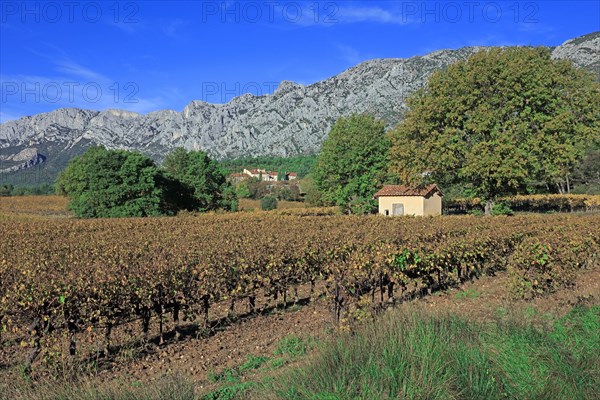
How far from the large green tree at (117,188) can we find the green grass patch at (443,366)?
148ft

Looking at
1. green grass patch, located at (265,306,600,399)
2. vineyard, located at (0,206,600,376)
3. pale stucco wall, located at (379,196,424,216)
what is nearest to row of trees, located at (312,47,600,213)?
pale stucco wall, located at (379,196,424,216)

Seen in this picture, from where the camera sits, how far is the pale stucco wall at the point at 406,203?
4522cm

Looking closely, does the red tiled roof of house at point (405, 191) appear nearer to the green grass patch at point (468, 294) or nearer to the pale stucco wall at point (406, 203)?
the pale stucco wall at point (406, 203)

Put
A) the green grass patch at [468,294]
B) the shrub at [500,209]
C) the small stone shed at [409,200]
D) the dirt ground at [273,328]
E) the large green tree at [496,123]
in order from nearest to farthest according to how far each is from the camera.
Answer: the dirt ground at [273,328] → the green grass patch at [468,294] → the large green tree at [496,123] → the shrub at [500,209] → the small stone shed at [409,200]

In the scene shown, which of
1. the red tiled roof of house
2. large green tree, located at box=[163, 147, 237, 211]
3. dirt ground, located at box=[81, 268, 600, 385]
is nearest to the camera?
dirt ground, located at box=[81, 268, 600, 385]

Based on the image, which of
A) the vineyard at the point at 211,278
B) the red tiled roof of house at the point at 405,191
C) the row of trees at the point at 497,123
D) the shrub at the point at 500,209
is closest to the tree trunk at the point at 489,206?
the row of trees at the point at 497,123

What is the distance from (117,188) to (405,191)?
29343 millimetres

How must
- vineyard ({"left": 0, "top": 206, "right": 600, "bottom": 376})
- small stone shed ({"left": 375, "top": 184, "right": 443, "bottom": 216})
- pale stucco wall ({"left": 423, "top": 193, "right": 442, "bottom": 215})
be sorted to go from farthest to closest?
pale stucco wall ({"left": 423, "top": 193, "right": 442, "bottom": 215}) → small stone shed ({"left": 375, "top": 184, "right": 443, "bottom": 216}) → vineyard ({"left": 0, "top": 206, "right": 600, "bottom": 376})

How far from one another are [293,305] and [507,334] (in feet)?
19.6

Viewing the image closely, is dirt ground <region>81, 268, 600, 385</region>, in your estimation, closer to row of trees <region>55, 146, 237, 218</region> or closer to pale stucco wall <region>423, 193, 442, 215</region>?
pale stucco wall <region>423, 193, 442, 215</region>

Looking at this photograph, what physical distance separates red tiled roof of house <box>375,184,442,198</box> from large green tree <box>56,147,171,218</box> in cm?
2384

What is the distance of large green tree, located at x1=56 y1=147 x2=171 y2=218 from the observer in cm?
4612

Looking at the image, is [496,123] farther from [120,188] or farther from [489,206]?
[120,188]

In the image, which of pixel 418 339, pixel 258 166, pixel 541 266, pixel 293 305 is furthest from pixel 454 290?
pixel 258 166
